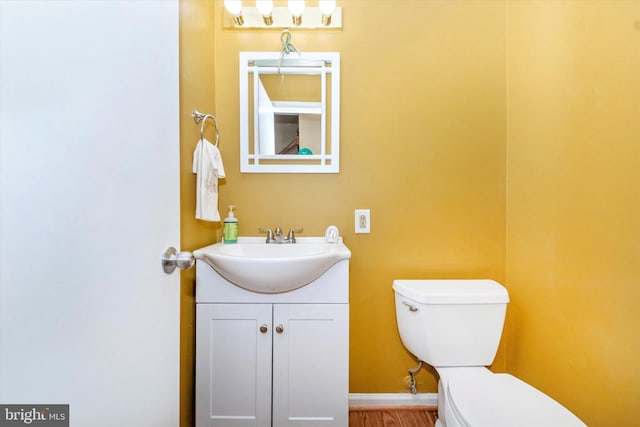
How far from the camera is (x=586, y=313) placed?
39.7 inches

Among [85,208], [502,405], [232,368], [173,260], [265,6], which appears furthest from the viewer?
[265,6]

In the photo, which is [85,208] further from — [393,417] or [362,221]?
[393,417]

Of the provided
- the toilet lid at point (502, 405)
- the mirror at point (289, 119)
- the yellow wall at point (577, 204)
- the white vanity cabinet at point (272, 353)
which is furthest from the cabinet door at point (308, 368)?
the yellow wall at point (577, 204)

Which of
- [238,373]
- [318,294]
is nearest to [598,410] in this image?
[318,294]

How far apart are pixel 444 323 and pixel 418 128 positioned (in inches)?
38.9

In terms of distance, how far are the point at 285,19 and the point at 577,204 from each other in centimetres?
158

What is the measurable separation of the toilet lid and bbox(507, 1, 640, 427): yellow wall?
0.24 meters

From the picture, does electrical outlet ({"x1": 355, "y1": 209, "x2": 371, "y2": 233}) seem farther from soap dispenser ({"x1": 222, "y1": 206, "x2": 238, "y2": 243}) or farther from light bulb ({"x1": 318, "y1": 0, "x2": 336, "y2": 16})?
light bulb ({"x1": 318, "y1": 0, "x2": 336, "y2": 16})

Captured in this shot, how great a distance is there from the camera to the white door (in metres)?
0.29

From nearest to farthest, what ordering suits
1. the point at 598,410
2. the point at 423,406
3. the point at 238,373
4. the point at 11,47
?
1. the point at 11,47
2. the point at 598,410
3. the point at 238,373
4. the point at 423,406

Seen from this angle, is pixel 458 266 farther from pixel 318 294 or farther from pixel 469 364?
pixel 318 294

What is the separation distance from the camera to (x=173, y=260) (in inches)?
22.2

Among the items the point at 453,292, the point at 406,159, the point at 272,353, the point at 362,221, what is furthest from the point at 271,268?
the point at 406,159

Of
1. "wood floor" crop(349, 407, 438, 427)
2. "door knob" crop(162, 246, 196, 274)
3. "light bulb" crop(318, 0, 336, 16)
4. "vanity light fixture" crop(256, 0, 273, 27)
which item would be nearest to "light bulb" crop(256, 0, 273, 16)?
"vanity light fixture" crop(256, 0, 273, 27)
